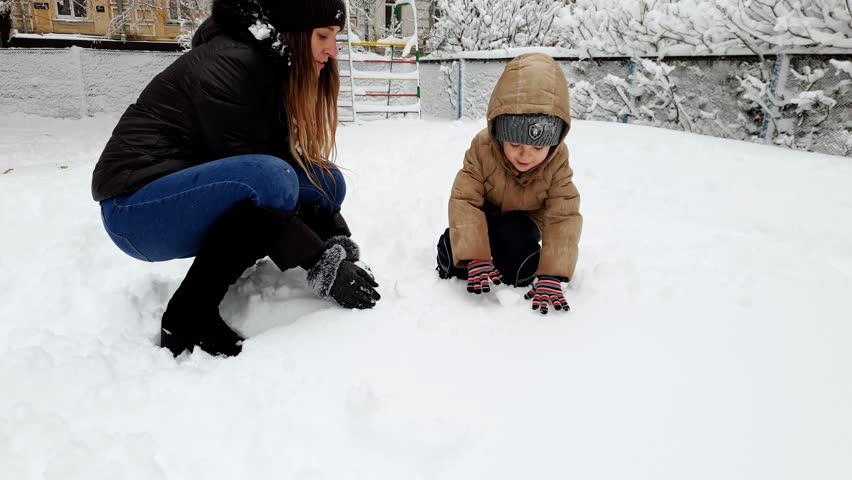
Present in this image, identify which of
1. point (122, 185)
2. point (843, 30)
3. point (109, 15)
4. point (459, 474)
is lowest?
point (459, 474)

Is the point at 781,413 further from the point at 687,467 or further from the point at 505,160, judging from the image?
the point at 505,160

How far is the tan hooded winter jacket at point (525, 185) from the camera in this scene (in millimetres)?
1591

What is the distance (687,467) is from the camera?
102 cm

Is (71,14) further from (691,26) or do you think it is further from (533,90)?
(533,90)

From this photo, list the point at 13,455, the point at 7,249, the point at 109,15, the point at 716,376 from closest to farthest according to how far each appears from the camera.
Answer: the point at 13,455 < the point at 716,376 < the point at 7,249 < the point at 109,15

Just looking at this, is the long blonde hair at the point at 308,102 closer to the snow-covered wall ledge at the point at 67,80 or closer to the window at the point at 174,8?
the snow-covered wall ledge at the point at 67,80

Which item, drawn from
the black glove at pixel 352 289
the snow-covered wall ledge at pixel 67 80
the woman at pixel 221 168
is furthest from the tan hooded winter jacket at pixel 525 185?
the snow-covered wall ledge at pixel 67 80

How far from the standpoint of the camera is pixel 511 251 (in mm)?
1854

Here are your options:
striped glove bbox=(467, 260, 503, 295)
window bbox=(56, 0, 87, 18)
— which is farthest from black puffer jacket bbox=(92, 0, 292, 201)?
window bbox=(56, 0, 87, 18)

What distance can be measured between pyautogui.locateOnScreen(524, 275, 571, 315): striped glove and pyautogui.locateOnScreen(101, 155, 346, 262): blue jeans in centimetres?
84

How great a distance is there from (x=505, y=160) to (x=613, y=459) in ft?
3.41

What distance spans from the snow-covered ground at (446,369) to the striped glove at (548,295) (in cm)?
5

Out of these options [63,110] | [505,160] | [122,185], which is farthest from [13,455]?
[63,110]

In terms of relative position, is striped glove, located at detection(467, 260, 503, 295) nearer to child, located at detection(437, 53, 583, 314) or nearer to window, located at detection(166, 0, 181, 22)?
child, located at detection(437, 53, 583, 314)
